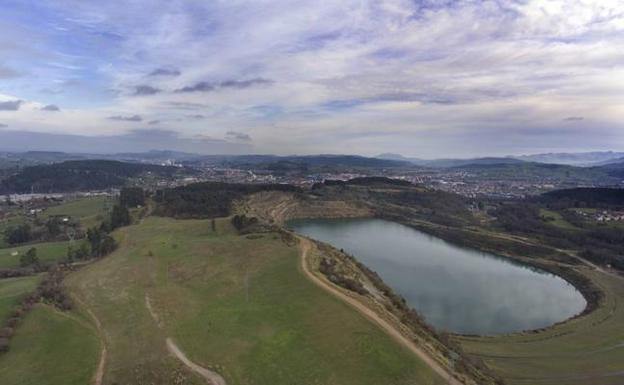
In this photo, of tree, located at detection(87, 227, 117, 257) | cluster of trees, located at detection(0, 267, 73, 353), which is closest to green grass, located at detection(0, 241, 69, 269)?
tree, located at detection(87, 227, 117, 257)

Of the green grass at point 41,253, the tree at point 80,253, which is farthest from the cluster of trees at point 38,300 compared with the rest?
the green grass at point 41,253

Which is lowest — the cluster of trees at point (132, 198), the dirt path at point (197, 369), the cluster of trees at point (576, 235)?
the cluster of trees at point (576, 235)

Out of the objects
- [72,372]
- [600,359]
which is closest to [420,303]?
[600,359]

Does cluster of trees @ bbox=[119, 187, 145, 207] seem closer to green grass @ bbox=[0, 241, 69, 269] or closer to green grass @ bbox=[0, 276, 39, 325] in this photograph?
green grass @ bbox=[0, 241, 69, 269]

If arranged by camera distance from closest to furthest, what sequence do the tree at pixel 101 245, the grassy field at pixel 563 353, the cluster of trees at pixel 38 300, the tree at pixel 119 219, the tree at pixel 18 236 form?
the cluster of trees at pixel 38 300, the grassy field at pixel 563 353, the tree at pixel 101 245, the tree at pixel 18 236, the tree at pixel 119 219

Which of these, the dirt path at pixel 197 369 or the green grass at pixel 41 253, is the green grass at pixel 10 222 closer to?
the green grass at pixel 41 253
